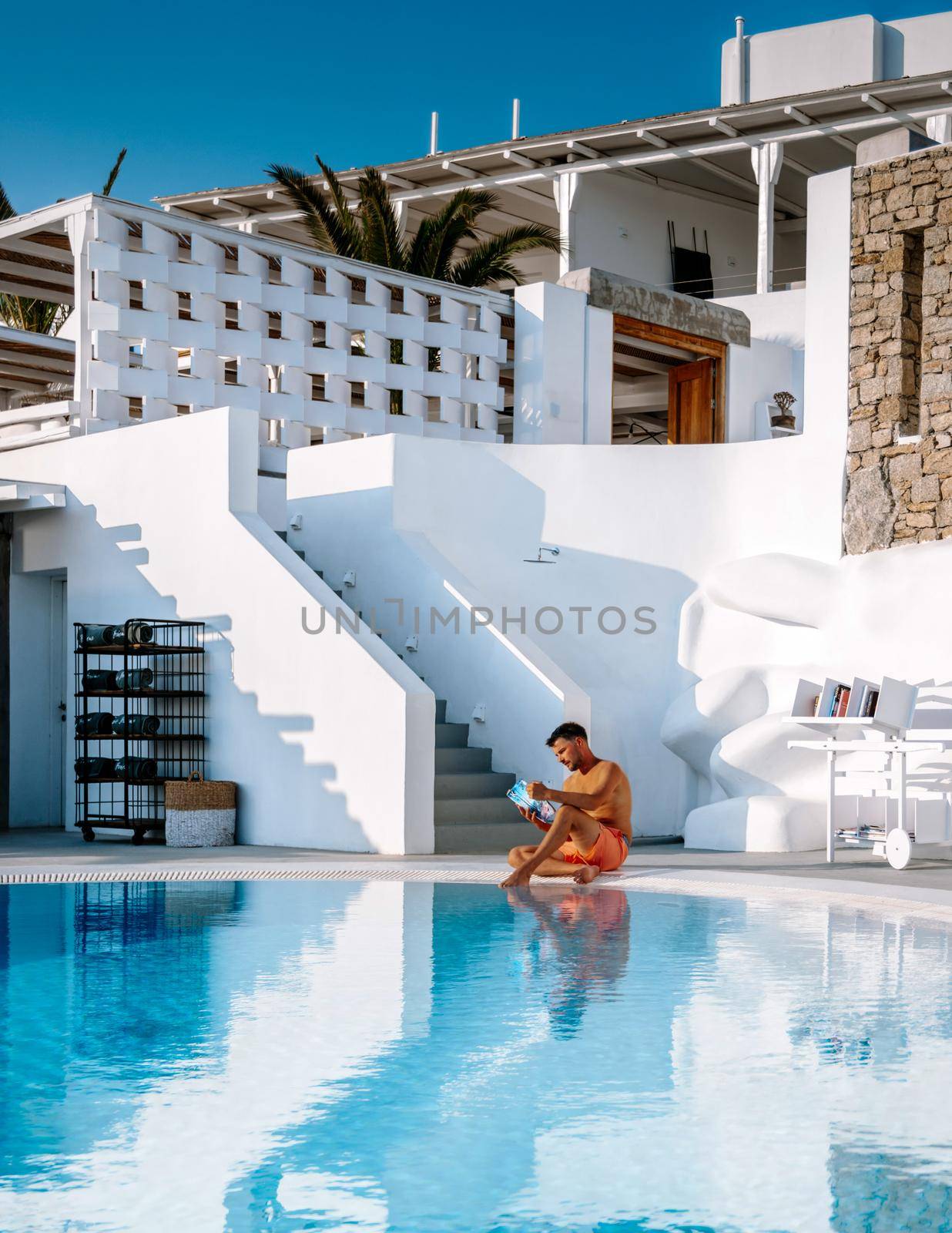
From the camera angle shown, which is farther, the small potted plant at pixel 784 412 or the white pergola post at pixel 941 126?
the white pergola post at pixel 941 126

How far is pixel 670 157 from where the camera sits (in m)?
22.7

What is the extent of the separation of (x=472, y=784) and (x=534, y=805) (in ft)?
8.93

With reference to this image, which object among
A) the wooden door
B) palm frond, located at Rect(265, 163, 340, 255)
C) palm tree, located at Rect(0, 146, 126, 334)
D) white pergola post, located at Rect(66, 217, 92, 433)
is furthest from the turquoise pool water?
palm tree, located at Rect(0, 146, 126, 334)

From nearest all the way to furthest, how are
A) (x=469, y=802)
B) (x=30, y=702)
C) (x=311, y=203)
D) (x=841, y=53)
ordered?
(x=469, y=802) < (x=30, y=702) < (x=311, y=203) < (x=841, y=53)

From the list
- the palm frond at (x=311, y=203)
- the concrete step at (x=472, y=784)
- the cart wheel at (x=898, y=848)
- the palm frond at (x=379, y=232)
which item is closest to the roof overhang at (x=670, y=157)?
the palm frond at (x=379, y=232)

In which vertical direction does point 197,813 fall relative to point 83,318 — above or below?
below

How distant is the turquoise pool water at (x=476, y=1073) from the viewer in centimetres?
370

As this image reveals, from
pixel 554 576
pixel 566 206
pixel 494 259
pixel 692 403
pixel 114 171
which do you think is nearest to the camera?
pixel 554 576

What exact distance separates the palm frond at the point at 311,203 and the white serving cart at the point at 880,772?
11.5 metres

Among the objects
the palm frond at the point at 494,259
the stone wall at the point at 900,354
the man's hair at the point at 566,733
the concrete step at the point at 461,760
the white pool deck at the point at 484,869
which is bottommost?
the white pool deck at the point at 484,869

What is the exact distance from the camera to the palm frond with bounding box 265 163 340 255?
20266 millimetres

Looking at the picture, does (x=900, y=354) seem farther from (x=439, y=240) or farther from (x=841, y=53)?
(x=841, y=53)

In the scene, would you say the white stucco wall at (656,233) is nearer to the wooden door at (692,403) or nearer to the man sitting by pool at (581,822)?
the wooden door at (692,403)

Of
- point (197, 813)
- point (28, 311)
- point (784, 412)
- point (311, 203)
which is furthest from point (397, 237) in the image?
point (197, 813)
